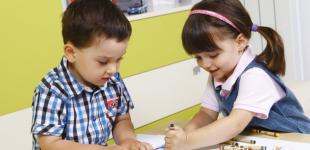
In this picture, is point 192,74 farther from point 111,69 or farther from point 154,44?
point 111,69

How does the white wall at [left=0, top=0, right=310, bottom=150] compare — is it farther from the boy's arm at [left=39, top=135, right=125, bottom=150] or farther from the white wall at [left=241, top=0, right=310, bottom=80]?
the boy's arm at [left=39, top=135, right=125, bottom=150]

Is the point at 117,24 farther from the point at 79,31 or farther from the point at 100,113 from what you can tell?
the point at 100,113

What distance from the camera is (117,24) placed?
3.08ft

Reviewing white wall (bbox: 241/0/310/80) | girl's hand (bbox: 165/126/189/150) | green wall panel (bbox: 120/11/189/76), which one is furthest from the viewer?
white wall (bbox: 241/0/310/80)

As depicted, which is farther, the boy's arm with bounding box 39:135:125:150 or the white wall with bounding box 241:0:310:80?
the white wall with bounding box 241:0:310:80

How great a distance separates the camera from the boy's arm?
0.92m

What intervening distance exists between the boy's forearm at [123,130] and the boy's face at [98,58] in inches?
5.9

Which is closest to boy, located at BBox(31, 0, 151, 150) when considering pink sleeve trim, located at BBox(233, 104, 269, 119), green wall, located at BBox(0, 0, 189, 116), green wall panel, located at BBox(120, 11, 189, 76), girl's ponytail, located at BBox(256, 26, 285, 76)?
pink sleeve trim, located at BBox(233, 104, 269, 119)

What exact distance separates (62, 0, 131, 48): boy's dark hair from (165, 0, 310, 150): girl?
0.59 ft

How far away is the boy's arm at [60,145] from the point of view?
92 centimetres

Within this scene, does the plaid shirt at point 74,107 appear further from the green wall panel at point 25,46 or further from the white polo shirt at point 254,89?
the green wall panel at point 25,46

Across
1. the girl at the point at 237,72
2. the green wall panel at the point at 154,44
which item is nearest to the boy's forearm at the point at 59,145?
the girl at the point at 237,72

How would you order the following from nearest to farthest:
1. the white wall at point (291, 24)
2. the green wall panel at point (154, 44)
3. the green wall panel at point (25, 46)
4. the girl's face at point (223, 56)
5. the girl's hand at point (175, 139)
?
the girl's hand at point (175, 139), the girl's face at point (223, 56), the green wall panel at point (25, 46), the green wall panel at point (154, 44), the white wall at point (291, 24)

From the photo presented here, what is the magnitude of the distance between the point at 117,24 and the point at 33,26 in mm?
744
